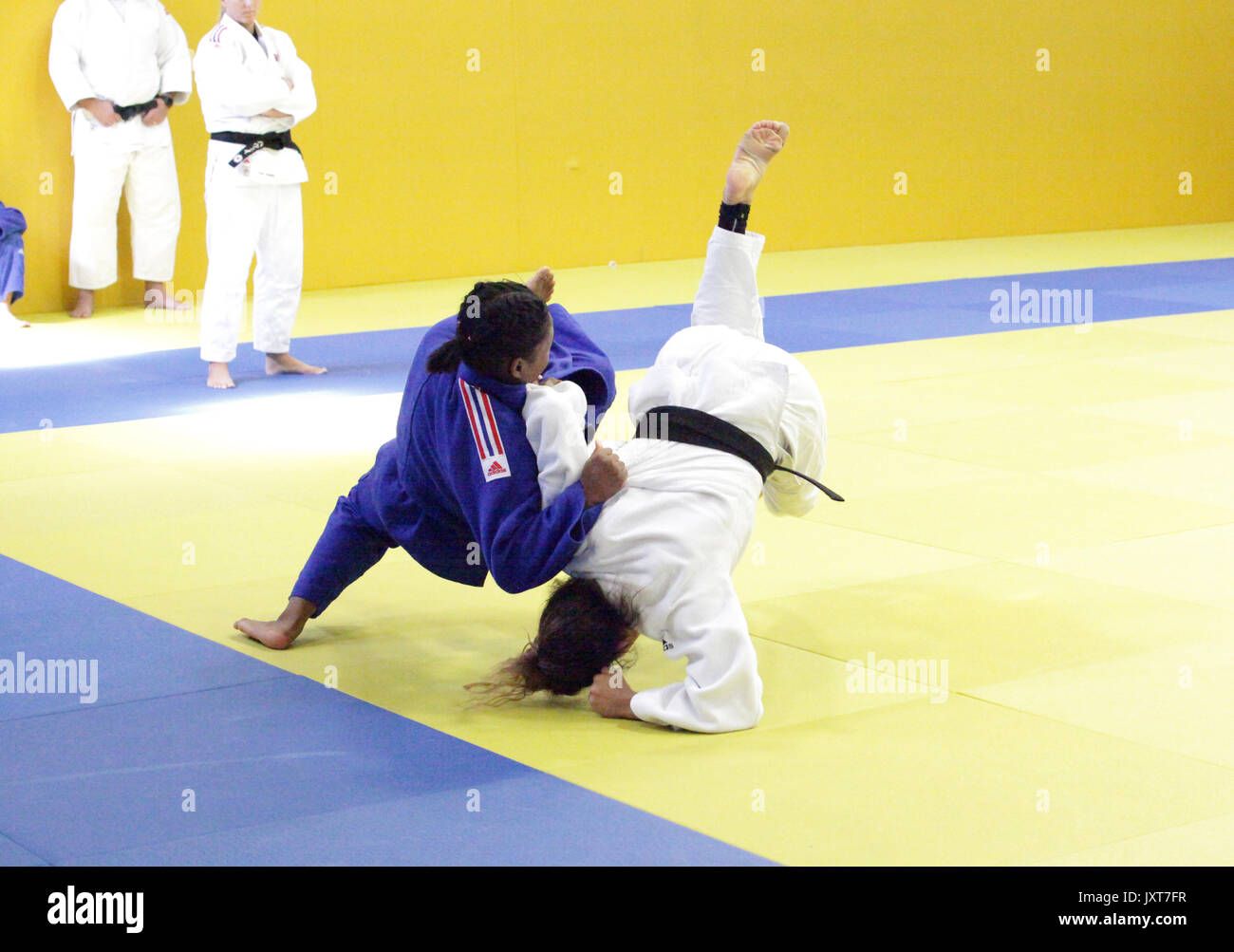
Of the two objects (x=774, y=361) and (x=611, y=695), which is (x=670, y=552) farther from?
(x=774, y=361)

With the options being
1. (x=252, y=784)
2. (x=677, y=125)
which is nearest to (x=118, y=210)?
(x=677, y=125)

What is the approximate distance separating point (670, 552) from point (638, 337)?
549 centimetres

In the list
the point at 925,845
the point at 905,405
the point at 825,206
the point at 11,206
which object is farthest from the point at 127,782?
the point at 825,206

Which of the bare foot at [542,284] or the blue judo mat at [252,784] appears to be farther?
the bare foot at [542,284]

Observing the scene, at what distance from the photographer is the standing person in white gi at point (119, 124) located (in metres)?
9.13

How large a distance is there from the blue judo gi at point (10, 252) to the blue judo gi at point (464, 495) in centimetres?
582

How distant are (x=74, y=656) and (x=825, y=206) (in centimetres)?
972

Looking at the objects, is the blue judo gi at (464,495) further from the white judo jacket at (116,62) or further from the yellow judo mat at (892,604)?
the white judo jacket at (116,62)

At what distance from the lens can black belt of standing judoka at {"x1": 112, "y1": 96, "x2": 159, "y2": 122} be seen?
9.27 m

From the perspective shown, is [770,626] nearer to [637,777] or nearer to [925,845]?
[637,777]

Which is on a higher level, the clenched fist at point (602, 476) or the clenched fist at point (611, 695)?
the clenched fist at point (602, 476)

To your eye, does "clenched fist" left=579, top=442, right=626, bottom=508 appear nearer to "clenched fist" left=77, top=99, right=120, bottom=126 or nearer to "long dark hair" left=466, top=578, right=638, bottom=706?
"long dark hair" left=466, top=578, right=638, bottom=706

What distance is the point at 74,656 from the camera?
3.80 meters

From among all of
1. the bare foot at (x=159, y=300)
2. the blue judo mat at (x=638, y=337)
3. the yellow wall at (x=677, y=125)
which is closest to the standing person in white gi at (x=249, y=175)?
the blue judo mat at (x=638, y=337)
